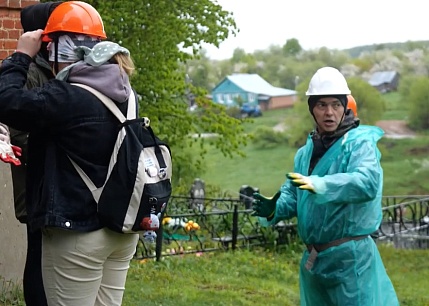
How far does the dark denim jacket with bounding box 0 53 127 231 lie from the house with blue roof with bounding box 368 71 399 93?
2285 centimetres

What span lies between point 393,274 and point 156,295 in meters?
4.06

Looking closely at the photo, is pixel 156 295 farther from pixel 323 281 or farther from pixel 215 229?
pixel 215 229

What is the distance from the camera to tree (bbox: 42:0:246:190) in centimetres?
1284

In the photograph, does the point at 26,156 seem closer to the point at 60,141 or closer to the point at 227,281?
the point at 60,141

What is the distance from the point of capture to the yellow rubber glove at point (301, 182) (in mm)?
3965

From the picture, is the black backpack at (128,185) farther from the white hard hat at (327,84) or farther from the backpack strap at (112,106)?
the white hard hat at (327,84)

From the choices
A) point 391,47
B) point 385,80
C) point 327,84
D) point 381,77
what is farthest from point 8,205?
point 391,47

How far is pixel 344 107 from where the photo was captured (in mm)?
4562

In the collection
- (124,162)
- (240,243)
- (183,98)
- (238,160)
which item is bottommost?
(238,160)

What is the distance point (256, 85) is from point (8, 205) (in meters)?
23.2

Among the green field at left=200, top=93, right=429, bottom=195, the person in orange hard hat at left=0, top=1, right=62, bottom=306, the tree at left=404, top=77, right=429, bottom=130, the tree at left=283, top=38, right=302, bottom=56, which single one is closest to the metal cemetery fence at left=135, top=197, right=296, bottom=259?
the person in orange hard hat at left=0, top=1, right=62, bottom=306

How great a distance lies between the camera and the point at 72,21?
3.50 m

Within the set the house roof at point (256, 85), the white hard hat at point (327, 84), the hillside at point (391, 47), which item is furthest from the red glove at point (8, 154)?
the hillside at point (391, 47)

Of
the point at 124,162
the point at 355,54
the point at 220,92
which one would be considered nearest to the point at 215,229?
Answer: the point at 124,162
